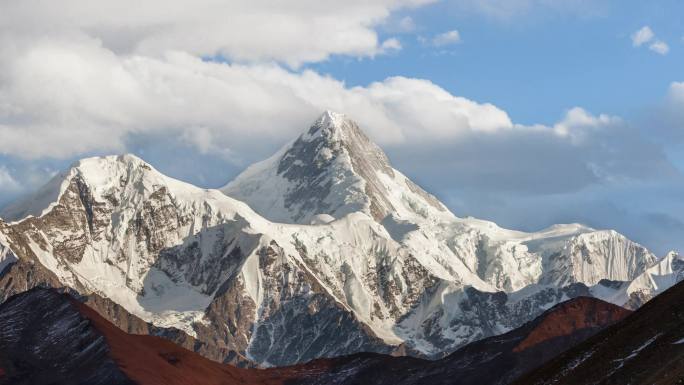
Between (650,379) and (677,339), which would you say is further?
(677,339)

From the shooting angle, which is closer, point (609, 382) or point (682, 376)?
point (682, 376)

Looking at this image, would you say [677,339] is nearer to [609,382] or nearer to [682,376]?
[609,382]

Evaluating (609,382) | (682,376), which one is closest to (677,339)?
(609,382)

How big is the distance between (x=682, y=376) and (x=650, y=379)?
28.2 ft

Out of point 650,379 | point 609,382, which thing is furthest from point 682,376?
point 609,382

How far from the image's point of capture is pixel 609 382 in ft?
648

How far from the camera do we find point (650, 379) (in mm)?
184375

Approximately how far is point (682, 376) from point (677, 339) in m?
23.4

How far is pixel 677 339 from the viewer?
19900cm

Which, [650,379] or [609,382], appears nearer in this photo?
[650,379]

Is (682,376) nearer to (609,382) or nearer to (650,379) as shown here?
(650,379)

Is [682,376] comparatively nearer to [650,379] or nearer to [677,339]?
[650,379]

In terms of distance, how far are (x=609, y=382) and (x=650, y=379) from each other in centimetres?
1355
